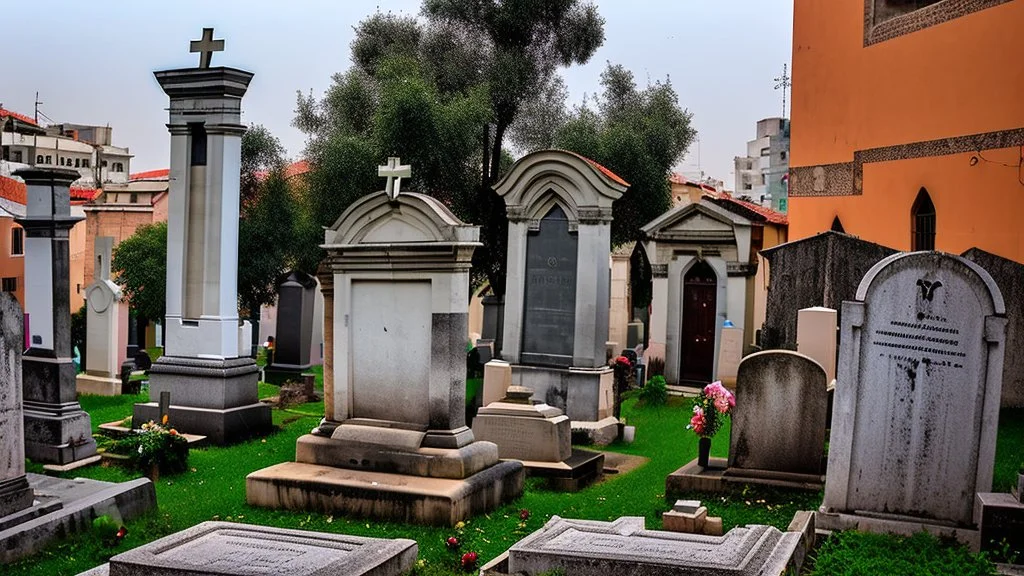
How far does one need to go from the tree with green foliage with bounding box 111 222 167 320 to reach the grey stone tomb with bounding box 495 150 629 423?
49.9ft

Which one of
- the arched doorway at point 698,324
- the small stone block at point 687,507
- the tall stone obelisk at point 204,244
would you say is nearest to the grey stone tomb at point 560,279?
the tall stone obelisk at point 204,244

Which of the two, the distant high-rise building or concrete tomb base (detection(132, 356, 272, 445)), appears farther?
the distant high-rise building

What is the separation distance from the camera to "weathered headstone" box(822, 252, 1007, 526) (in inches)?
277

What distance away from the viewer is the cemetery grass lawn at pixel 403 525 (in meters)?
7.11

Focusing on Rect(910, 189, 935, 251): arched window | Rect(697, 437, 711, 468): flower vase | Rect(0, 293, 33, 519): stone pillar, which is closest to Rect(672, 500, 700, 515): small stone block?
Rect(697, 437, 711, 468): flower vase

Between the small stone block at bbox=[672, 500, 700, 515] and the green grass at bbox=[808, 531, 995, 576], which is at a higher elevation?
the small stone block at bbox=[672, 500, 700, 515]

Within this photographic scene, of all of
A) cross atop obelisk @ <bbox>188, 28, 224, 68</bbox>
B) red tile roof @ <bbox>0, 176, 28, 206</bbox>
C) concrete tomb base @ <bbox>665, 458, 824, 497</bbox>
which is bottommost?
concrete tomb base @ <bbox>665, 458, 824, 497</bbox>

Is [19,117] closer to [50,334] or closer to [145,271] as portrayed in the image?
[145,271]

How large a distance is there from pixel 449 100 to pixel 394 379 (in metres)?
13.0

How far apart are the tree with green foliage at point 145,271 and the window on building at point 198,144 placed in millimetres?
14732

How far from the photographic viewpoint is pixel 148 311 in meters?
26.2

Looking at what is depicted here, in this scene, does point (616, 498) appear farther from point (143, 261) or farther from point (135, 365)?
point (143, 261)

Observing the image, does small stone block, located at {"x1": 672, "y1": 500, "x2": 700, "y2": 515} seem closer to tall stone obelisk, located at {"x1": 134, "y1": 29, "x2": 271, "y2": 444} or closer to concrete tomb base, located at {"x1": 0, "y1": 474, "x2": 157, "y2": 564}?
concrete tomb base, located at {"x1": 0, "y1": 474, "x2": 157, "y2": 564}

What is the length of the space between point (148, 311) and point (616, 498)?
19.8 metres
